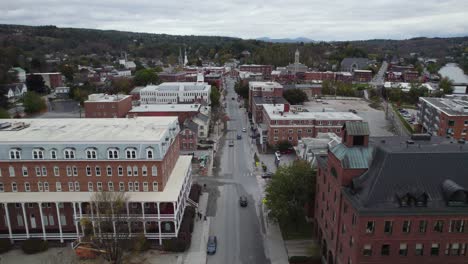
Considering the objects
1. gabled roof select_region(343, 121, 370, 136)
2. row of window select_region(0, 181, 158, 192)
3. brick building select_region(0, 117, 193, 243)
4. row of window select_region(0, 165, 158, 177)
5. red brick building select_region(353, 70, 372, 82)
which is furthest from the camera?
red brick building select_region(353, 70, 372, 82)

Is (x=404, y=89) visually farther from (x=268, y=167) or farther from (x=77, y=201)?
(x=77, y=201)

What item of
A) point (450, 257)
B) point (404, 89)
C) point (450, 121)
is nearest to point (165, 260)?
point (450, 257)

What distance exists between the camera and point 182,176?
47.4 m

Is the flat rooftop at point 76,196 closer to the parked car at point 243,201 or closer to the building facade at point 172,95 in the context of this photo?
the parked car at point 243,201

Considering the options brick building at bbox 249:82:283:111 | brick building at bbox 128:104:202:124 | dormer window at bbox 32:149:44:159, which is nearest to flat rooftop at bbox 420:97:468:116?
brick building at bbox 249:82:283:111

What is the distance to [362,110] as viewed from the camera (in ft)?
384

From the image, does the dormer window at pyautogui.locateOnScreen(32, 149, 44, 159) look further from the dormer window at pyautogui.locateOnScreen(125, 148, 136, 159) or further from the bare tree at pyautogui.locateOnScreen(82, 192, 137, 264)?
the dormer window at pyautogui.locateOnScreen(125, 148, 136, 159)

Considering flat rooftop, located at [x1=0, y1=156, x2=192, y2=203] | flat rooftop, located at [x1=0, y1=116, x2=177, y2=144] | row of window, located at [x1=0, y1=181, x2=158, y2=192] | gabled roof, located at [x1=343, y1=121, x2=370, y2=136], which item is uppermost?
gabled roof, located at [x1=343, y1=121, x2=370, y2=136]

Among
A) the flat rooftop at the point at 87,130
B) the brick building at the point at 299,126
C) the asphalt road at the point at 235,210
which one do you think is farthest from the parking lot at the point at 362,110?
the flat rooftop at the point at 87,130

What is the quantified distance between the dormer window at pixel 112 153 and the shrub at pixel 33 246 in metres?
12.5

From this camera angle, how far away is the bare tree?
109ft

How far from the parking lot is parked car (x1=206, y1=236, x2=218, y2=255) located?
56.7 meters

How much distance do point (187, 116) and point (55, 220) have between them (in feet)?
169

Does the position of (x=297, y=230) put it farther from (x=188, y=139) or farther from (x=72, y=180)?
(x=188, y=139)
